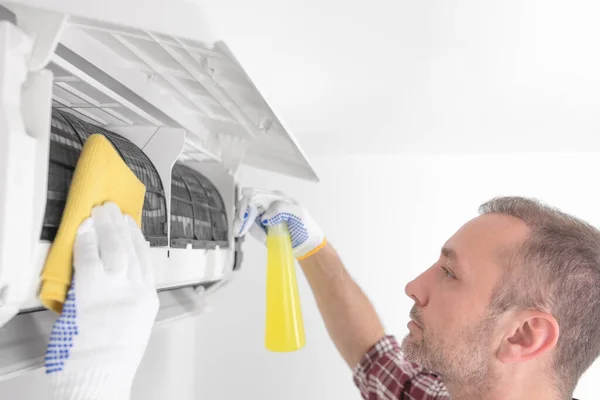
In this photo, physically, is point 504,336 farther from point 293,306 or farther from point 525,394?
point 293,306

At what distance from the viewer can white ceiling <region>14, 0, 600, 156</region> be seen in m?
0.99

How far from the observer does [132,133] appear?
0.99m

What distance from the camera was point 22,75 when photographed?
22.5 inches

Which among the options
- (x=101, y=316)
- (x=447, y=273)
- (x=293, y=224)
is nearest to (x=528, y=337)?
(x=447, y=273)

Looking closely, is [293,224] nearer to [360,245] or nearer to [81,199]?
[360,245]

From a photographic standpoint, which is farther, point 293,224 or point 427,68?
point 293,224

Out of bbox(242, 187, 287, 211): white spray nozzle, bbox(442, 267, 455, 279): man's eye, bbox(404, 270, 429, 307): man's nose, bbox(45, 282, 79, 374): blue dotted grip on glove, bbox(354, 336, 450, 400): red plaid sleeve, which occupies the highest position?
bbox(242, 187, 287, 211): white spray nozzle

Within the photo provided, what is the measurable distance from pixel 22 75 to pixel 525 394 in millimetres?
1024

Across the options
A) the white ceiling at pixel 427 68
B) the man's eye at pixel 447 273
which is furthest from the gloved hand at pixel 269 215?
the man's eye at pixel 447 273

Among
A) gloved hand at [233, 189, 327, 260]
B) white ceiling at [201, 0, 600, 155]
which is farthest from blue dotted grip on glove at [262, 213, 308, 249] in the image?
white ceiling at [201, 0, 600, 155]

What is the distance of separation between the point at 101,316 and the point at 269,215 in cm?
69

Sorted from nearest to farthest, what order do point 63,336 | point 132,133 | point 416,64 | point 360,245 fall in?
point 63,336 < point 132,133 < point 416,64 < point 360,245

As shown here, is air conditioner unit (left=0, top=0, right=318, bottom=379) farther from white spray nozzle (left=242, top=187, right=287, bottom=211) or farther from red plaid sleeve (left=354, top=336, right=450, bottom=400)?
red plaid sleeve (left=354, top=336, right=450, bottom=400)

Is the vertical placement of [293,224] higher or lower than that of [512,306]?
higher
